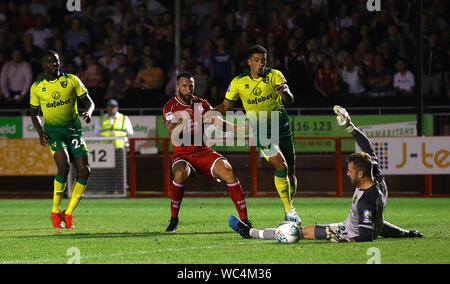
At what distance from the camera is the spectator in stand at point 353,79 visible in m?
19.3

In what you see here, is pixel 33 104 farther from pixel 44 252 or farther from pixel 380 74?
pixel 380 74

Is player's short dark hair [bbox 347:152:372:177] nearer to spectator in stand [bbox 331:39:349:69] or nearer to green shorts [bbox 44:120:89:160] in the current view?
green shorts [bbox 44:120:89:160]

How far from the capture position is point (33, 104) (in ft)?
38.3

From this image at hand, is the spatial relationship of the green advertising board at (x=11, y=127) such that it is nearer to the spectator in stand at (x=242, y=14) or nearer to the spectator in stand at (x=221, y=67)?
the spectator in stand at (x=221, y=67)

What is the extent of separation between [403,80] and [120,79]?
655 cm

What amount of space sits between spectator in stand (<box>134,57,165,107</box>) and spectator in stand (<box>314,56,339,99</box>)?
3576 mm

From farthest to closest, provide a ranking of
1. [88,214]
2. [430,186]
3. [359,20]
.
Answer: [359,20] → [430,186] → [88,214]

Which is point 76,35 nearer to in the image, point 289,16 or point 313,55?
point 289,16

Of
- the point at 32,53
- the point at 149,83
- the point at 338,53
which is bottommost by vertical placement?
the point at 149,83

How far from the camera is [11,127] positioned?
62.1ft

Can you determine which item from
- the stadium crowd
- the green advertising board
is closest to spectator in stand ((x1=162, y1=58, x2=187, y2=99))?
the stadium crowd

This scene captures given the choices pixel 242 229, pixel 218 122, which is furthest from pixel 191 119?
pixel 242 229

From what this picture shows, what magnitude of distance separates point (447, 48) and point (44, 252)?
13.0 meters
